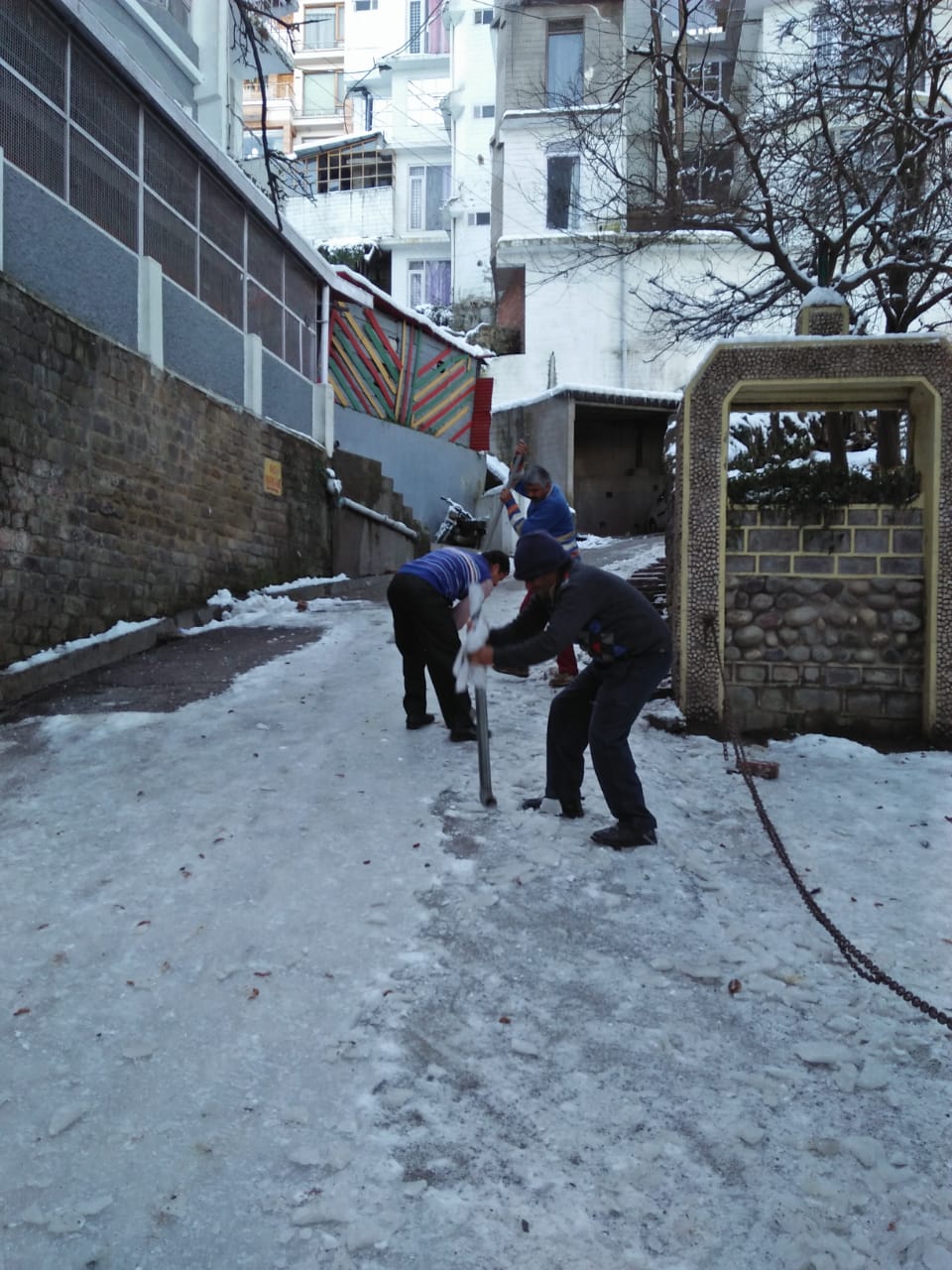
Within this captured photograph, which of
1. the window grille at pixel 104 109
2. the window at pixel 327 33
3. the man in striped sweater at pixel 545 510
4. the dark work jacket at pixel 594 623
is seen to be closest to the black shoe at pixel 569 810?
the dark work jacket at pixel 594 623

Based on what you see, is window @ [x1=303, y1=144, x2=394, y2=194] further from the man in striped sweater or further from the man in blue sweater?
the man in blue sweater

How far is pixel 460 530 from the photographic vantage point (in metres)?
19.0

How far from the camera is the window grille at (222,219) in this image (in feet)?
36.9

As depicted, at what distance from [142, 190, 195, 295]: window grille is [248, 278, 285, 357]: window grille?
1.65m

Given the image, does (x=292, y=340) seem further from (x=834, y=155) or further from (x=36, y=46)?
(x=834, y=155)

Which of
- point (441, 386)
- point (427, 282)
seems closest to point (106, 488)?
point (441, 386)

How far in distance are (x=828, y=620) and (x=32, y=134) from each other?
747cm

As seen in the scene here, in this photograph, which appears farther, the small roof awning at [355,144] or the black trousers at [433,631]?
the small roof awning at [355,144]

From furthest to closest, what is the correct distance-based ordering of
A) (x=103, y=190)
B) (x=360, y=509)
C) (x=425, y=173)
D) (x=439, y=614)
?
(x=425, y=173) → (x=360, y=509) → (x=103, y=190) → (x=439, y=614)

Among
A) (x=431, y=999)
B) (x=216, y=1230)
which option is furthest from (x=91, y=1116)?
(x=431, y=999)

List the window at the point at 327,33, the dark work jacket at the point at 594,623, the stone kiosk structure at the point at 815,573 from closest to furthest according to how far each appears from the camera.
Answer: the dark work jacket at the point at 594,623 < the stone kiosk structure at the point at 815,573 < the window at the point at 327,33

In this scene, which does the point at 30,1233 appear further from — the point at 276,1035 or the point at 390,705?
the point at 390,705

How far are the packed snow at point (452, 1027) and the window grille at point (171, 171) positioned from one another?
705 centimetres

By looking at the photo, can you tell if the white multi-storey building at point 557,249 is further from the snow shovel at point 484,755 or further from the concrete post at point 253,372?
the snow shovel at point 484,755
